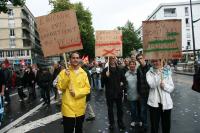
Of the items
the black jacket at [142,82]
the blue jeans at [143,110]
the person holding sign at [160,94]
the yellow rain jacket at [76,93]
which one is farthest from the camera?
the blue jeans at [143,110]

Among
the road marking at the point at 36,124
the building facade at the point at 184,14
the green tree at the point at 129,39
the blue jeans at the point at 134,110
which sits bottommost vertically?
the road marking at the point at 36,124

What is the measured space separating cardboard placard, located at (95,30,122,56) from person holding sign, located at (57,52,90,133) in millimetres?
4381

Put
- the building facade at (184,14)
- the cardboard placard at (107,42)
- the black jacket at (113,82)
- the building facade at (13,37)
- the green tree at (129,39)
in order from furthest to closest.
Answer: the building facade at (184,14) < the building facade at (13,37) < the green tree at (129,39) < the cardboard placard at (107,42) < the black jacket at (113,82)

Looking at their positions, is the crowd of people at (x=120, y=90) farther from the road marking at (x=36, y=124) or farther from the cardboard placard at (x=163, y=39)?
the road marking at (x=36, y=124)

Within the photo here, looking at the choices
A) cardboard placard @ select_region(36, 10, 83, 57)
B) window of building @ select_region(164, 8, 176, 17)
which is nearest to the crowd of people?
cardboard placard @ select_region(36, 10, 83, 57)

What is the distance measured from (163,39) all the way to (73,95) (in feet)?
9.70

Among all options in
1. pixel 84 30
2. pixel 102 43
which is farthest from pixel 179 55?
pixel 84 30

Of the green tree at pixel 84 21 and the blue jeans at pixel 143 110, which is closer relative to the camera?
the blue jeans at pixel 143 110

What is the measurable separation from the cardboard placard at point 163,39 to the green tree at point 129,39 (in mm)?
85861

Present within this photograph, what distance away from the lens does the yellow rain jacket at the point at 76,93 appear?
6.23 meters

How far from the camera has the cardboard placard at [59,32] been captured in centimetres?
724

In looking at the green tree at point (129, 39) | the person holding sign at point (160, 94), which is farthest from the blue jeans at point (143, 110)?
the green tree at point (129, 39)

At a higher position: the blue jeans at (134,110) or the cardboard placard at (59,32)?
the cardboard placard at (59,32)

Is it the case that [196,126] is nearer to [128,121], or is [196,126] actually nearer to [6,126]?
[128,121]
